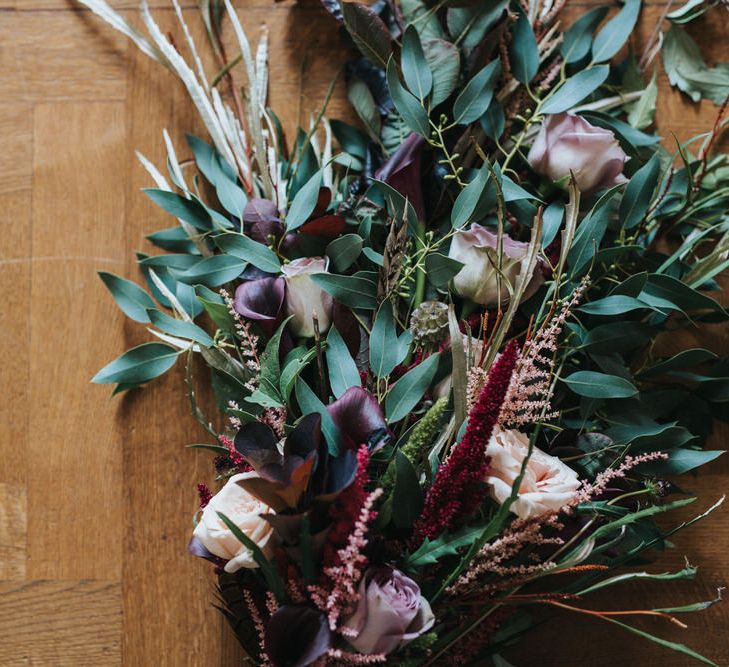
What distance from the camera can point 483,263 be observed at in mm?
A: 808

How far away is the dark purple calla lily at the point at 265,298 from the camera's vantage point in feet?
2.82

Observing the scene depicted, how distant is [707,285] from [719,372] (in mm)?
114

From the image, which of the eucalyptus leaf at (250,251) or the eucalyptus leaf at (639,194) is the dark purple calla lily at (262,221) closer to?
the eucalyptus leaf at (250,251)

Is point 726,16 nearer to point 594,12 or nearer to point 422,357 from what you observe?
point 594,12

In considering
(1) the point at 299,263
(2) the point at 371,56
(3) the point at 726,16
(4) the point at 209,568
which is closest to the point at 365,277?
(1) the point at 299,263

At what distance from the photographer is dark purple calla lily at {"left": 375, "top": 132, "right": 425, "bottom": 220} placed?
0.89 meters

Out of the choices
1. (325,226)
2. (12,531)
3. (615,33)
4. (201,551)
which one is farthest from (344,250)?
(12,531)

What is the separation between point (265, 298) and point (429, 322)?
7.5 inches

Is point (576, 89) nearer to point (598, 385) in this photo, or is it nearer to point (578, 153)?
point (578, 153)

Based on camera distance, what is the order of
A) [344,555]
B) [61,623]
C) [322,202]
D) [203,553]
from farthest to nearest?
[61,623], [322,202], [203,553], [344,555]

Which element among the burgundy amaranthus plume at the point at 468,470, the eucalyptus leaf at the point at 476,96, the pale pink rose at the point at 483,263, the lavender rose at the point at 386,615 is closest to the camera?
the burgundy amaranthus plume at the point at 468,470

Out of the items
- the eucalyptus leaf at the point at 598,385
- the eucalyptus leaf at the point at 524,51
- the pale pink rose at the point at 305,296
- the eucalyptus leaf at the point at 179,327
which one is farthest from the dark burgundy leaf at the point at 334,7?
the eucalyptus leaf at the point at 598,385

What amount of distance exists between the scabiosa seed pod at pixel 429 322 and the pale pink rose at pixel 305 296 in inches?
4.1

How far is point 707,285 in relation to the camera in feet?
3.22
